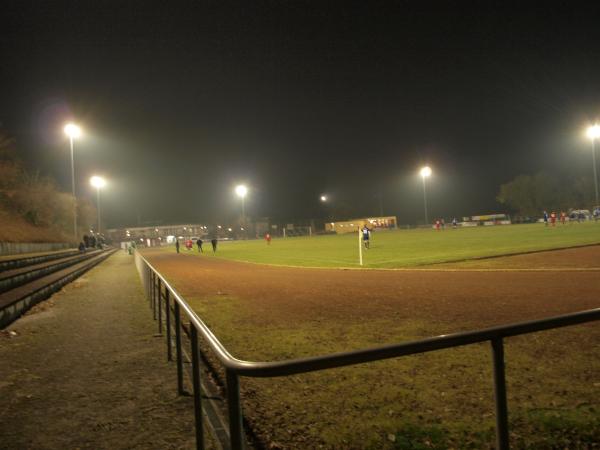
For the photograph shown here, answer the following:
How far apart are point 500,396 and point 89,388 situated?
445 centimetres

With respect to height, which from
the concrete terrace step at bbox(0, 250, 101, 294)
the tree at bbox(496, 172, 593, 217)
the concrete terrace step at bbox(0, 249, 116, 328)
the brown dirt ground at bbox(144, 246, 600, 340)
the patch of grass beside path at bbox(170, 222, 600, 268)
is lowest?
the brown dirt ground at bbox(144, 246, 600, 340)

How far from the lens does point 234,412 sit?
1.92 m

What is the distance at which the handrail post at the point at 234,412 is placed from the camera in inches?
73.4

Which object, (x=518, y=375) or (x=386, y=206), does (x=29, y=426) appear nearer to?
(x=518, y=375)

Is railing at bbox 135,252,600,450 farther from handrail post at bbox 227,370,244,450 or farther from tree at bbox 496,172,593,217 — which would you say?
tree at bbox 496,172,593,217

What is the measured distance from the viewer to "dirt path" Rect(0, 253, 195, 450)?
359 centimetres

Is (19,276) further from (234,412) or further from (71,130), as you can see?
(71,130)

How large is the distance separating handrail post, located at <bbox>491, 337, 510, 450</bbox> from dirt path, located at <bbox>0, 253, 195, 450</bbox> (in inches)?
92.4

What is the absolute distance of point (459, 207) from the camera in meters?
116

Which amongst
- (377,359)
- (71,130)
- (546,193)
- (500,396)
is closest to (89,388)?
(377,359)

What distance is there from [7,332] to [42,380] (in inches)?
134

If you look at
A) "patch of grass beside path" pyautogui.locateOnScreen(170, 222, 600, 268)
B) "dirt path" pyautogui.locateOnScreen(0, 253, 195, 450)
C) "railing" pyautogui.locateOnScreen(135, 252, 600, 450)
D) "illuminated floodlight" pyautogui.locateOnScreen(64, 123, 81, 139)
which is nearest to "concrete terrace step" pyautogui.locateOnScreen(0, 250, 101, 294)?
"dirt path" pyautogui.locateOnScreen(0, 253, 195, 450)

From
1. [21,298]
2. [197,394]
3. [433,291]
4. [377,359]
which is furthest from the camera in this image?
[433,291]

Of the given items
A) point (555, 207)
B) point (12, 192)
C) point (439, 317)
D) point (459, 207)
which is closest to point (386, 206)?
point (459, 207)
